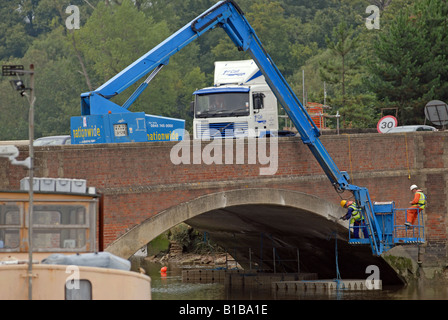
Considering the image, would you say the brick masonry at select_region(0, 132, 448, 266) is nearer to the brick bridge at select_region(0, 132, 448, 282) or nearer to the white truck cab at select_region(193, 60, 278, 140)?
the brick bridge at select_region(0, 132, 448, 282)

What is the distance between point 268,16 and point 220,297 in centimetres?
5757

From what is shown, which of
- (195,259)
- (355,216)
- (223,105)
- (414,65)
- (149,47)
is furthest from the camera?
(149,47)

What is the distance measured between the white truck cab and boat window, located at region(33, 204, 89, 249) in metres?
13.1

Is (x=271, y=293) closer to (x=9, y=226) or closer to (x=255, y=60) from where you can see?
(x=255, y=60)

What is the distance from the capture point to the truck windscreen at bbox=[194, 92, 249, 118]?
102 ft

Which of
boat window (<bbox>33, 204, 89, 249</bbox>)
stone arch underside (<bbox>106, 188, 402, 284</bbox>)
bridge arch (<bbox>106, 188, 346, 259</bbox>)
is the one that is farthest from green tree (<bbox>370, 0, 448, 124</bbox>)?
boat window (<bbox>33, 204, 89, 249</bbox>)

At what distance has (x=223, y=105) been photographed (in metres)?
31.4

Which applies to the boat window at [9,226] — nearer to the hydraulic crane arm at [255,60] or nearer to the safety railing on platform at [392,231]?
the hydraulic crane arm at [255,60]

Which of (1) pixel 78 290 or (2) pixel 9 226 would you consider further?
(2) pixel 9 226

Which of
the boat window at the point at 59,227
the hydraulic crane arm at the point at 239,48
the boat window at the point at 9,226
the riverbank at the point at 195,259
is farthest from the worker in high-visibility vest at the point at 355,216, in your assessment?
the riverbank at the point at 195,259

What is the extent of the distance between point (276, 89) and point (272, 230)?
7.14 meters

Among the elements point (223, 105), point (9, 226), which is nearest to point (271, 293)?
point (223, 105)

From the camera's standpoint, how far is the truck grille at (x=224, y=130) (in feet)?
101

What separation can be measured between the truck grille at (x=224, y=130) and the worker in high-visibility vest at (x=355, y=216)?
4603 mm
